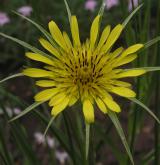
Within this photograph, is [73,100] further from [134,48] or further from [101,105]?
[134,48]

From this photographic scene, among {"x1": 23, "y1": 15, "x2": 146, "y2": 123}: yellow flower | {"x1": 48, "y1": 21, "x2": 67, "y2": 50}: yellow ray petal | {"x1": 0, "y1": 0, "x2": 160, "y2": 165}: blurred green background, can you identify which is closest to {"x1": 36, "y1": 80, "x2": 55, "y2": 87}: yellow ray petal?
{"x1": 23, "y1": 15, "x2": 146, "y2": 123}: yellow flower

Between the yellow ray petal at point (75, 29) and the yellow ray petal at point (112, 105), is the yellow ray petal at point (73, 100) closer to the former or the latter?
the yellow ray petal at point (112, 105)

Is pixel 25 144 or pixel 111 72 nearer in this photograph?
pixel 111 72

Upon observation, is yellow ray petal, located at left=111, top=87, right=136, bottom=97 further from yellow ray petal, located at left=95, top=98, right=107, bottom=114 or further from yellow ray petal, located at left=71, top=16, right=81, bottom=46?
yellow ray petal, located at left=71, top=16, right=81, bottom=46

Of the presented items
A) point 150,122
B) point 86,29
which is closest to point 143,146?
point 150,122

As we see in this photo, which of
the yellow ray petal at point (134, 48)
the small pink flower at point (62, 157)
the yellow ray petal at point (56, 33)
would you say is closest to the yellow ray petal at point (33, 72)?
the yellow ray petal at point (56, 33)

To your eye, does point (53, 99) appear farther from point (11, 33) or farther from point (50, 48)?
point (11, 33)
